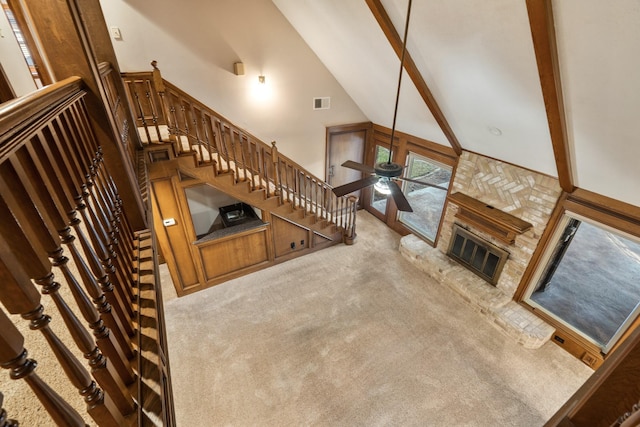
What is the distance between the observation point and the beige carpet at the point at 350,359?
3279mm

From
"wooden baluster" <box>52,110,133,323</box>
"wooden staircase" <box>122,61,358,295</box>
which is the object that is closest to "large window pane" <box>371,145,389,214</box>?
"wooden staircase" <box>122,61,358,295</box>

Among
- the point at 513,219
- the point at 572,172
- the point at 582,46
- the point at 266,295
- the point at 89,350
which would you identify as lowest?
the point at 266,295

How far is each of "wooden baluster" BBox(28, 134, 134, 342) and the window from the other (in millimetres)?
4594

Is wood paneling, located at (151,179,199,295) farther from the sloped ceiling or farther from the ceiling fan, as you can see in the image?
the sloped ceiling

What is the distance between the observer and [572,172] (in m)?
3.29

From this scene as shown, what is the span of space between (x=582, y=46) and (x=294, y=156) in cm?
452

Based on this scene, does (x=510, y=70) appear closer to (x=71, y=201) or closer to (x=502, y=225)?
(x=502, y=225)

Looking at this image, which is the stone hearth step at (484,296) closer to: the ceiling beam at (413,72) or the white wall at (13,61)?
the ceiling beam at (413,72)

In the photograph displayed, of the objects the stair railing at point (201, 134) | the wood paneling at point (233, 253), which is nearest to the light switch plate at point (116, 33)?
the stair railing at point (201, 134)

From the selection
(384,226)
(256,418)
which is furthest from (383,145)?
(256,418)

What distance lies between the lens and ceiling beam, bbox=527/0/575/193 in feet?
6.64

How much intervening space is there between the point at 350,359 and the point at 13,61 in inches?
213

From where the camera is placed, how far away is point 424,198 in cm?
781

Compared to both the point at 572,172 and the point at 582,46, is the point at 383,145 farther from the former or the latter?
the point at 582,46
